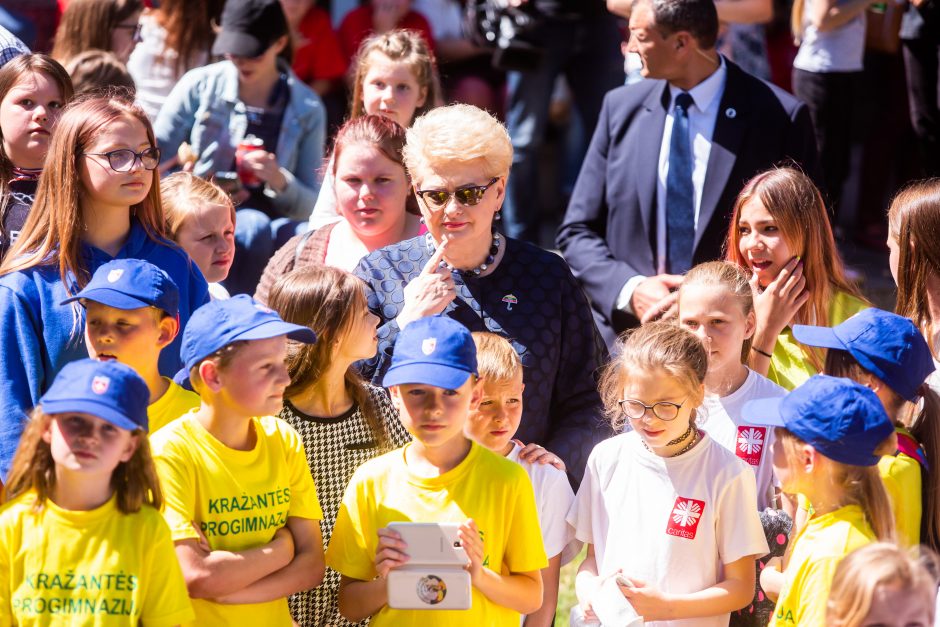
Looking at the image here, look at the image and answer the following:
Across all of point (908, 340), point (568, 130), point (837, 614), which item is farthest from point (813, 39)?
point (837, 614)

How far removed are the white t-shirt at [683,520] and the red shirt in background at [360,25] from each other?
5.14m

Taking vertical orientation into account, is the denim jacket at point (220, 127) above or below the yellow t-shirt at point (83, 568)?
above

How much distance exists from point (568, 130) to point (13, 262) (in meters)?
6.39

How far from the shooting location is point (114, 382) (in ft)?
9.96

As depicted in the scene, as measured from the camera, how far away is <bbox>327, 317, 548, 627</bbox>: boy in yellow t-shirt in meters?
3.33

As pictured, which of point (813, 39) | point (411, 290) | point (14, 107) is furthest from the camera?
point (813, 39)

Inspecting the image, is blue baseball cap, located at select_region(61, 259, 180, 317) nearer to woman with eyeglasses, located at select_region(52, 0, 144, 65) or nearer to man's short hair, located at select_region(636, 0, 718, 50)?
man's short hair, located at select_region(636, 0, 718, 50)

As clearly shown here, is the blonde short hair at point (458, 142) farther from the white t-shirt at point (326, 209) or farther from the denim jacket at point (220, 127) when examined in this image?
the denim jacket at point (220, 127)

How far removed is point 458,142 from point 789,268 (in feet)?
4.20

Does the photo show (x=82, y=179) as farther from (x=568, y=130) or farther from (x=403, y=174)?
(x=568, y=130)

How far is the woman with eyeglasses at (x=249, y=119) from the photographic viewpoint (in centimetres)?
609

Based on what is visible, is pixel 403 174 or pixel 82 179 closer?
pixel 82 179

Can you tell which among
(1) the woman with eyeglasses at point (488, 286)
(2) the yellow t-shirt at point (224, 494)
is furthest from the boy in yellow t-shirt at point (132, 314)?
(1) the woman with eyeglasses at point (488, 286)

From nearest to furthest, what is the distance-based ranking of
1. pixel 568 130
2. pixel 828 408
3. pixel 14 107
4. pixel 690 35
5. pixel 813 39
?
pixel 828 408 → pixel 14 107 → pixel 690 35 → pixel 813 39 → pixel 568 130
